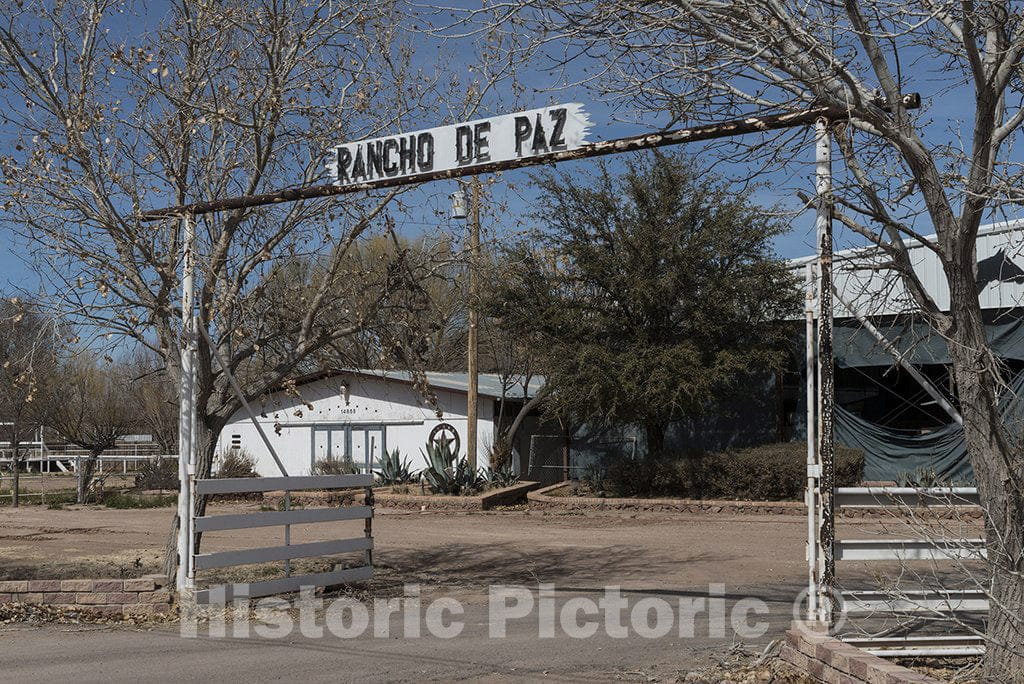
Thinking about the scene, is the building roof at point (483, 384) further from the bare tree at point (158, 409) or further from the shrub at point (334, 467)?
the bare tree at point (158, 409)

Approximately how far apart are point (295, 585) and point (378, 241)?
21553mm

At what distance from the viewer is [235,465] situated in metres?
31.0

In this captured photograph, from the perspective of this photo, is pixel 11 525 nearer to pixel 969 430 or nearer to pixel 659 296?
pixel 659 296

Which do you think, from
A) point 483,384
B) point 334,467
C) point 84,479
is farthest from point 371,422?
point 84,479

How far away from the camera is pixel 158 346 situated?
1155cm

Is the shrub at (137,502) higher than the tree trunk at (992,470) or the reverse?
the reverse

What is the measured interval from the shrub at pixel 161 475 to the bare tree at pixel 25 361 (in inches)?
132

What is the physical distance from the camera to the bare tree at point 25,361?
A: 10.4 meters

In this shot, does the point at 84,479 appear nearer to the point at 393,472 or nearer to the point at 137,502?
the point at 137,502

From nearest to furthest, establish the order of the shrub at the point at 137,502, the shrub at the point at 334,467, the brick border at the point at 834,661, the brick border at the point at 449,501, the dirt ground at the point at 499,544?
1. the brick border at the point at 834,661
2. the dirt ground at the point at 499,544
3. the brick border at the point at 449,501
4. the shrub at the point at 137,502
5. the shrub at the point at 334,467

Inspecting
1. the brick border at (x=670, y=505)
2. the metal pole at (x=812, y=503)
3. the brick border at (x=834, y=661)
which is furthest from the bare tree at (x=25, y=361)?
the brick border at (x=670, y=505)

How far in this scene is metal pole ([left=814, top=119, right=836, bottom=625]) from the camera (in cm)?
710

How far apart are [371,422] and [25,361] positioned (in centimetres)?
2201

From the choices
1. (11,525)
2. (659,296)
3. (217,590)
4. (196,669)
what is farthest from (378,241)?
(196,669)
